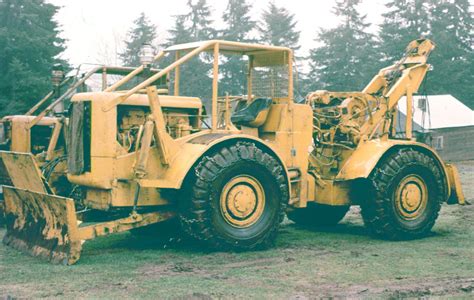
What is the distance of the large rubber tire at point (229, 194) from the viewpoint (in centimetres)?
826

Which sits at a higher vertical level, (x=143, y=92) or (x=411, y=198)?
(x=143, y=92)

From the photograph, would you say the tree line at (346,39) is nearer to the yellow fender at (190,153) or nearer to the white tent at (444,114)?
the white tent at (444,114)

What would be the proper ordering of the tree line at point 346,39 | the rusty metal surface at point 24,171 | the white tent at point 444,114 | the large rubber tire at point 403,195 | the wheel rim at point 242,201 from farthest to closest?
the tree line at point 346,39 < the white tent at point 444,114 < the large rubber tire at point 403,195 < the wheel rim at point 242,201 < the rusty metal surface at point 24,171

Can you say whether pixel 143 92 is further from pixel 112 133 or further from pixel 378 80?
pixel 378 80

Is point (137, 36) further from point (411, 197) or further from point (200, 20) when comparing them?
point (411, 197)

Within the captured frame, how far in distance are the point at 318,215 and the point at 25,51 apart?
17.6 meters

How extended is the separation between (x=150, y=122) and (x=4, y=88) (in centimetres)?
1849

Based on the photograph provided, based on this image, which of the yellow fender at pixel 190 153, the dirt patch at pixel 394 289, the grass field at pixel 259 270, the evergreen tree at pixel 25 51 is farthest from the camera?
the evergreen tree at pixel 25 51

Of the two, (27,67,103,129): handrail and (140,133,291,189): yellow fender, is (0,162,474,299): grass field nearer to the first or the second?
(140,133,291,189): yellow fender

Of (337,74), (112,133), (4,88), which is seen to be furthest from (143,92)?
(337,74)

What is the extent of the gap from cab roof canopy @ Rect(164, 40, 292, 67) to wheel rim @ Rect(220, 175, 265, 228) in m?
1.76

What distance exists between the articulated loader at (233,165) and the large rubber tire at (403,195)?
17mm

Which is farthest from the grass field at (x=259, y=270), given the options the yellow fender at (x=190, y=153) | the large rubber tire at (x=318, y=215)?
the large rubber tire at (x=318, y=215)

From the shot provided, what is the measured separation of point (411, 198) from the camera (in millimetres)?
9930
